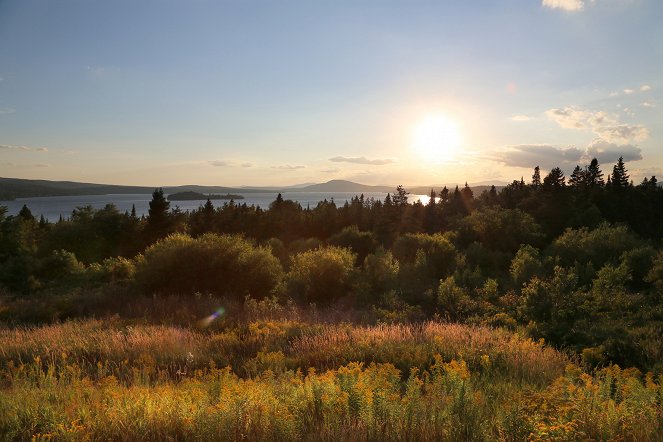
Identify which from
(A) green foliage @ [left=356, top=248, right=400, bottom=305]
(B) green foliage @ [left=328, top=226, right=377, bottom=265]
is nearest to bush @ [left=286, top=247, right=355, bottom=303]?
(A) green foliage @ [left=356, top=248, right=400, bottom=305]

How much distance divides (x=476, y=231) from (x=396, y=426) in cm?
3468

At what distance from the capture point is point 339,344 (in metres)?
9.21

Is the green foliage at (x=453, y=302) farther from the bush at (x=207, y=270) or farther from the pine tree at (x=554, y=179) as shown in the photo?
the pine tree at (x=554, y=179)

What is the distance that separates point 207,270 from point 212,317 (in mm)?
7368

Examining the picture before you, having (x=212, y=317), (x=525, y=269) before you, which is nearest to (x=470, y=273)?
(x=525, y=269)

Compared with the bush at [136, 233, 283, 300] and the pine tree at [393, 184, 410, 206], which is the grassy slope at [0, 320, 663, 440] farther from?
the pine tree at [393, 184, 410, 206]

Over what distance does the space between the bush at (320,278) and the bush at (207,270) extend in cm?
111

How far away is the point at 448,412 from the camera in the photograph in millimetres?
4586

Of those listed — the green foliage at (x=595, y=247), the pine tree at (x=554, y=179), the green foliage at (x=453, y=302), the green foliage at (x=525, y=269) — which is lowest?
the green foliage at (x=453, y=302)

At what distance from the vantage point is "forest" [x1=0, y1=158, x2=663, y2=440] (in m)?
4.47

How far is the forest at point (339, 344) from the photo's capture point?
447 cm

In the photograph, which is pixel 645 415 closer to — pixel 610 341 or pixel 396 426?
pixel 396 426

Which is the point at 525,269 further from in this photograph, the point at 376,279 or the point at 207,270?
the point at 207,270

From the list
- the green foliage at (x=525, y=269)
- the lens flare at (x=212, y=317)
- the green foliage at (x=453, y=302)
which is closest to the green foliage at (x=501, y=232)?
the green foliage at (x=525, y=269)
